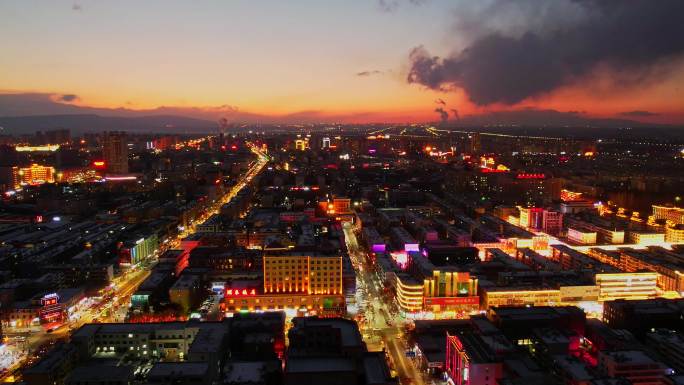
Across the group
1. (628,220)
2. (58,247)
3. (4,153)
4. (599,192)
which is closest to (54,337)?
(58,247)

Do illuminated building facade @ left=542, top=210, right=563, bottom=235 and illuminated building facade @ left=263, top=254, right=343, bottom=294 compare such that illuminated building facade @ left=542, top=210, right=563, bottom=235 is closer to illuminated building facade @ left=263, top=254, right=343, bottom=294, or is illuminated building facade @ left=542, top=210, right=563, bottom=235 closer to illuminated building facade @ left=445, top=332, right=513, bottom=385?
illuminated building facade @ left=263, top=254, right=343, bottom=294

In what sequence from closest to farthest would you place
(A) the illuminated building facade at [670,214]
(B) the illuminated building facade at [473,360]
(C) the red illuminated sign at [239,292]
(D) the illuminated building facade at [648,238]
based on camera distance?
1. (B) the illuminated building facade at [473,360]
2. (C) the red illuminated sign at [239,292]
3. (D) the illuminated building facade at [648,238]
4. (A) the illuminated building facade at [670,214]

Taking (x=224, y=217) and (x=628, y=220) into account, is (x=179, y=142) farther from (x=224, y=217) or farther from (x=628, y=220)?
(x=628, y=220)

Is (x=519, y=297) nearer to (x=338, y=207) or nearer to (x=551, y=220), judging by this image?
(x=551, y=220)

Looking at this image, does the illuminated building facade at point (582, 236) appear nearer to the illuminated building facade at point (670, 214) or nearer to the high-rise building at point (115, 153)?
the illuminated building facade at point (670, 214)

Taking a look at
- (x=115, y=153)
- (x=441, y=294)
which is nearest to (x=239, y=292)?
(x=441, y=294)

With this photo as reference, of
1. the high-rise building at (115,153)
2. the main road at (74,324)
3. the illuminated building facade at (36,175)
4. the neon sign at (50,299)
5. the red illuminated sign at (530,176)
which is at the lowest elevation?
the main road at (74,324)

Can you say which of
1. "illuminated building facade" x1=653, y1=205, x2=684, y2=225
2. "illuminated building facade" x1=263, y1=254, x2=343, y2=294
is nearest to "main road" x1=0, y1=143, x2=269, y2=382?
"illuminated building facade" x1=263, y1=254, x2=343, y2=294

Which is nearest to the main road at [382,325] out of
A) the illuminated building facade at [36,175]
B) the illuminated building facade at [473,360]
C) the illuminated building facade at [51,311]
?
the illuminated building facade at [473,360]
